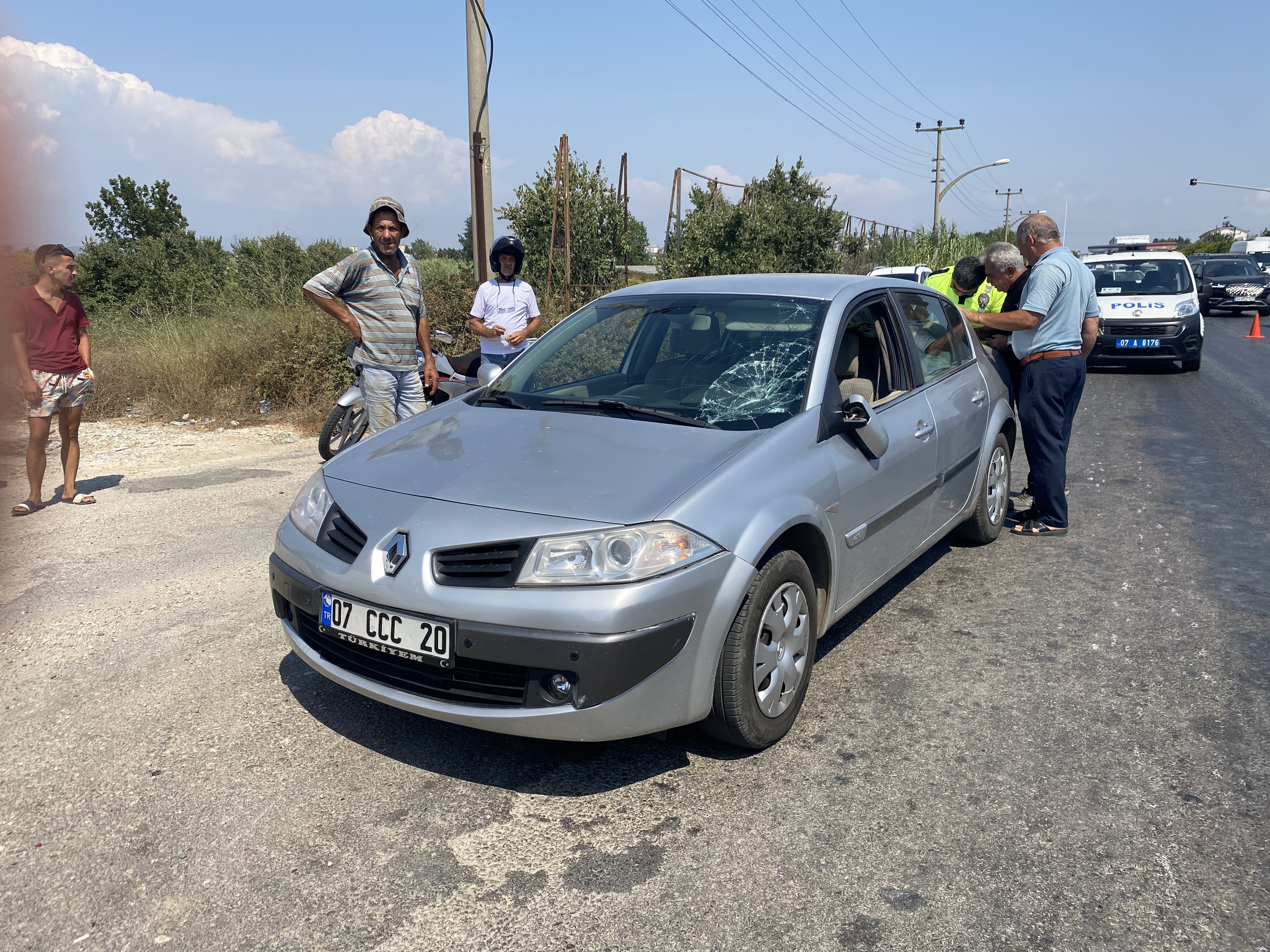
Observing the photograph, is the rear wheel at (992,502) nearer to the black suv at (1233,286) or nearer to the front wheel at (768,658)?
the front wheel at (768,658)

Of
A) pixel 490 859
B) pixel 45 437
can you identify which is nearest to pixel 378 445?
pixel 490 859

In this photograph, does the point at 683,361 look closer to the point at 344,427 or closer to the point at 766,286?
the point at 766,286

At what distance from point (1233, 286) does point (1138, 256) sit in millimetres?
12843

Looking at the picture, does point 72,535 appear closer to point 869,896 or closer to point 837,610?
point 837,610

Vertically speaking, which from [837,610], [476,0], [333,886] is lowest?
[333,886]

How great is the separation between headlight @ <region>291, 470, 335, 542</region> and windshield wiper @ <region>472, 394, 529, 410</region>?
861mm

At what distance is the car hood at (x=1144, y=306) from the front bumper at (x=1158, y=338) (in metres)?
0.10

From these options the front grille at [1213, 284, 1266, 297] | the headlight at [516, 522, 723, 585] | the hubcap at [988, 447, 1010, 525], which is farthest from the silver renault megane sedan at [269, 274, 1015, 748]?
the front grille at [1213, 284, 1266, 297]

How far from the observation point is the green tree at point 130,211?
3.05 ft

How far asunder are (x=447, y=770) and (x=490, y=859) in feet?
1.72

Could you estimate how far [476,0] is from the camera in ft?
31.8

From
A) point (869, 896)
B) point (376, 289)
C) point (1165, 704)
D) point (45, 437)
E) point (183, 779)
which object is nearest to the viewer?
point (869, 896)

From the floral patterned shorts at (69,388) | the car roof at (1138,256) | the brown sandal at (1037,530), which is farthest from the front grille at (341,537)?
the car roof at (1138,256)

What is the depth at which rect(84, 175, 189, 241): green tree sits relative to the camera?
93 centimetres
